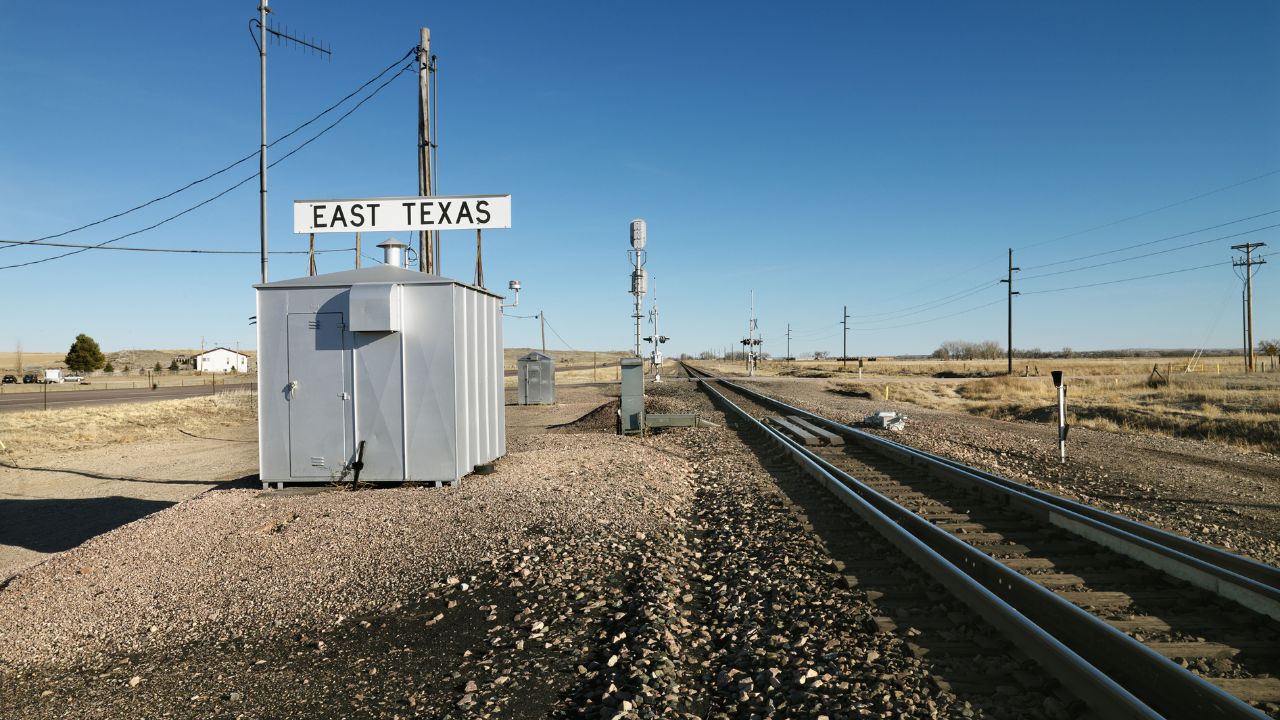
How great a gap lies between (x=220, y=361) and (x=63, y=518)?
13405 cm

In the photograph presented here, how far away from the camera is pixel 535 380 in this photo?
100 feet

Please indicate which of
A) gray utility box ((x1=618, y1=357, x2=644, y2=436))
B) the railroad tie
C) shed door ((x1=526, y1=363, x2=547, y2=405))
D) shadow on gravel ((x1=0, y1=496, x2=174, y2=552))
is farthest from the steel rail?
shed door ((x1=526, y1=363, x2=547, y2=405))

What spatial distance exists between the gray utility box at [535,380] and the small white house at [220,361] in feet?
356

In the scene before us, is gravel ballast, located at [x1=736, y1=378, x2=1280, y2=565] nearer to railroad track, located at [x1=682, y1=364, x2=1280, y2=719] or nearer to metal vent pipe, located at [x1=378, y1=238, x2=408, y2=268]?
railroad track, located at [x1=682, y1=364, x2=1280, y2=719]

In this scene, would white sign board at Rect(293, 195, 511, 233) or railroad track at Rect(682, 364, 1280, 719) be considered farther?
white sign board at Rect(293, 195, 511, 233)

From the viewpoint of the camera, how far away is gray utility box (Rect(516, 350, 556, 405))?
30344 mm

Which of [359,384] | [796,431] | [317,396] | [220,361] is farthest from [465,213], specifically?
[220,361]

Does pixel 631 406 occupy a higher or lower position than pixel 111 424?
higher

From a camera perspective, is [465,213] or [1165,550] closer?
[1165,550]

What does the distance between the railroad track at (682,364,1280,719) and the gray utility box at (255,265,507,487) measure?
19.0 ft

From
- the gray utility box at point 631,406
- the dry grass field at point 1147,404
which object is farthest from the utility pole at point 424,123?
the dry grass field at point 1147,404

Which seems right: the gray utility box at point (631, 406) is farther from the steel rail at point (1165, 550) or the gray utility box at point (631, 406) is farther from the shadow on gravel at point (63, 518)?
the shadow on gravel at point (63, 518)

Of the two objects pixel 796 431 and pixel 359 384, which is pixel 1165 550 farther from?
pixel 796 431

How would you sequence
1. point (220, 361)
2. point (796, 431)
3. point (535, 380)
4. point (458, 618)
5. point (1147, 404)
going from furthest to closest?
point (220, 361) → point (535, 380) → point (1147, 404) → point (796, 431) → point (458, 618)
